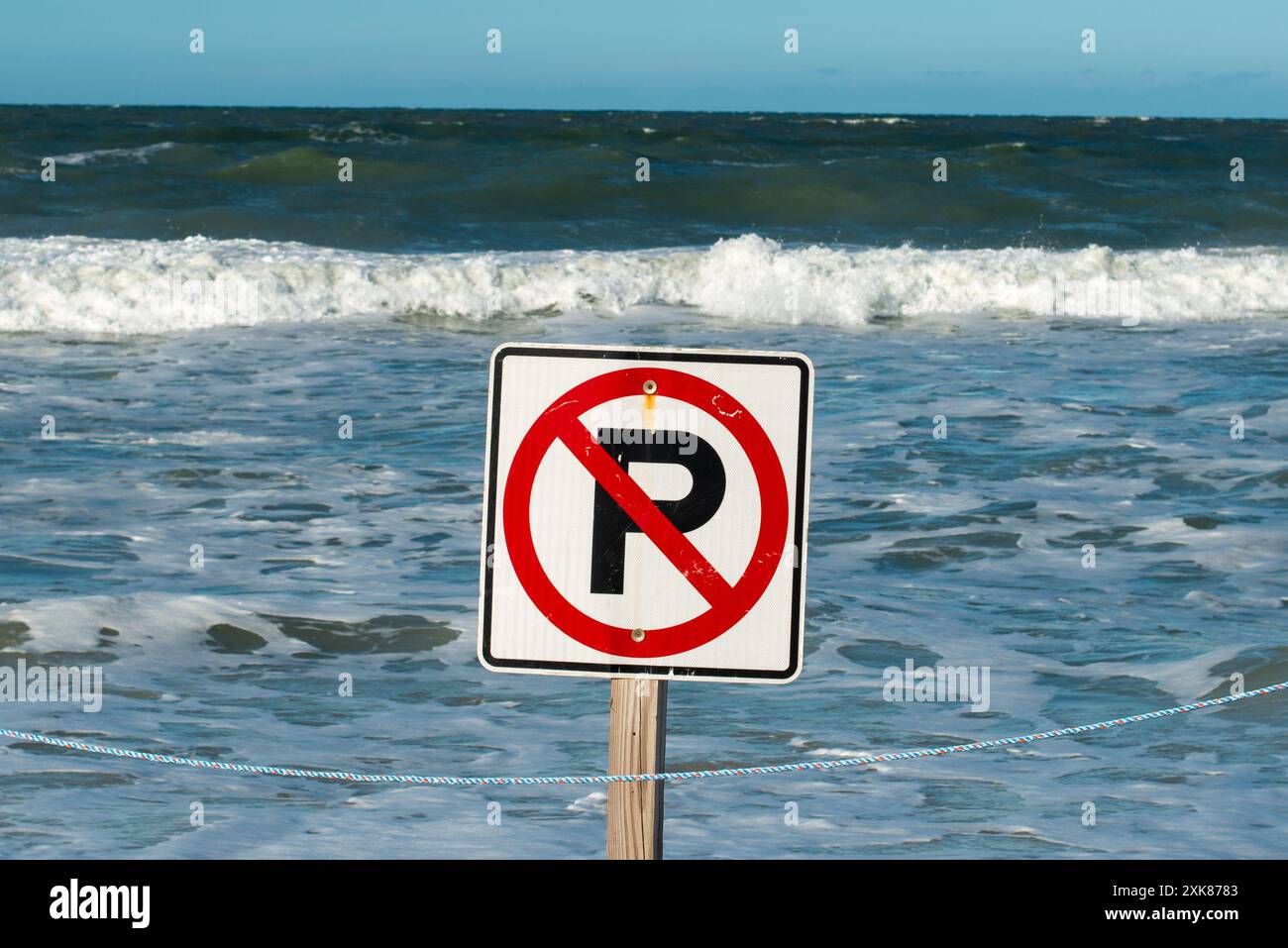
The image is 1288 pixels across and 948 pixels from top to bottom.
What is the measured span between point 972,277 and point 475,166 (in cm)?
1396

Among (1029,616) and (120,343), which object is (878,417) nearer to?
(1029,616)

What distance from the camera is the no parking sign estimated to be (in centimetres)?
241

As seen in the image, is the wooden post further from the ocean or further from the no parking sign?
the ocean

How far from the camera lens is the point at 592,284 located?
18906 mm

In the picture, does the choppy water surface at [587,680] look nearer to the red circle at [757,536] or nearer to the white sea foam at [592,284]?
the red circle at [757,536]

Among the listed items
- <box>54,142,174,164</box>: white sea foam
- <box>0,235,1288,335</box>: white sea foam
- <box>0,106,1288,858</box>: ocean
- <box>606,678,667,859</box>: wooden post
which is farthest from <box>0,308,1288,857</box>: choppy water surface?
<box>54,142,174,164</box>: white sea foam

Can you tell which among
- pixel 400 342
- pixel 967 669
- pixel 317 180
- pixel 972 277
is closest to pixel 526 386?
pixel 967 669

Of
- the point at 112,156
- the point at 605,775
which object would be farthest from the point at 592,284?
the point at 112,156

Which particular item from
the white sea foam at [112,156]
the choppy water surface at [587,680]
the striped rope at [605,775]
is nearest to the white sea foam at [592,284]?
the choppy water surface at [587,680]

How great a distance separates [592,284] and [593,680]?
1378 cm

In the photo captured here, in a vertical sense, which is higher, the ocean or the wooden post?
the wooden post

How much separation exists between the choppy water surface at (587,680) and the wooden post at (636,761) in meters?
1.96

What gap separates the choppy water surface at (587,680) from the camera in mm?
4719

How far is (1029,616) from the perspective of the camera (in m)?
6.96
